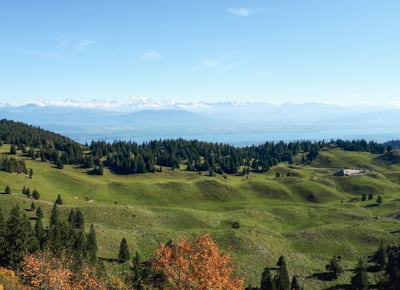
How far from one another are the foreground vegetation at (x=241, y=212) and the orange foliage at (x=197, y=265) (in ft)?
127

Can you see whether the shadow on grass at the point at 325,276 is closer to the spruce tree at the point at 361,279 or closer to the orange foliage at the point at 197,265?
the spruce tree at the point at 361,279

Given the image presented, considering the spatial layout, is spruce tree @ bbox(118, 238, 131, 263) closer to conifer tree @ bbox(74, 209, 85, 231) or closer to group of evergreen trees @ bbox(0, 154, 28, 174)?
conifer tree @ bbox(74, 209, 85, 231)

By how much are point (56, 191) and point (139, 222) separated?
49.1 meters

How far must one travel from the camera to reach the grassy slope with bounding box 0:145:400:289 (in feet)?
267

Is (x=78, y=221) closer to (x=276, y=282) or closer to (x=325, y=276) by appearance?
(x=276, y=282)

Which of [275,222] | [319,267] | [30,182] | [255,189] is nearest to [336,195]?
[255,189]

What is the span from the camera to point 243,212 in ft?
392

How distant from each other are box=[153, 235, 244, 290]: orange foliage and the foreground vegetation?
3864 centimetres

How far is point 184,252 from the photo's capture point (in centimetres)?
3039

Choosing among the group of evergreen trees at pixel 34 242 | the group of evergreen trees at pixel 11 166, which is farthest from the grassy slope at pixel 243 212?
the group of evergreen trees at pixel 34 242

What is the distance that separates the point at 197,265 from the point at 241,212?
303ft

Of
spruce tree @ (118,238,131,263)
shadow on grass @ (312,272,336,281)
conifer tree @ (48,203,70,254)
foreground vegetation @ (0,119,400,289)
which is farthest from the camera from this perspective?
foreground vegetation @ (0,119,400,289)

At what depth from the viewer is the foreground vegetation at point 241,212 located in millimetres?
78625

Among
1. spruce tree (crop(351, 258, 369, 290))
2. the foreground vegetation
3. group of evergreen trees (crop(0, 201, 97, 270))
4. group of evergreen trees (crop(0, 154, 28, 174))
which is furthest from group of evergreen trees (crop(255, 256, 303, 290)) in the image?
group of evergreen trees (crop(0, 154, 28, 174))
